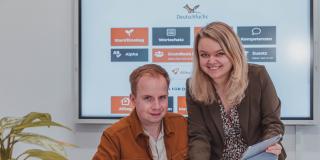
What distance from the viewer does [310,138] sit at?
2.63m

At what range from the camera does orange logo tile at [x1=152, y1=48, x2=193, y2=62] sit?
268 cm

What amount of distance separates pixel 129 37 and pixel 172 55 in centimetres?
30

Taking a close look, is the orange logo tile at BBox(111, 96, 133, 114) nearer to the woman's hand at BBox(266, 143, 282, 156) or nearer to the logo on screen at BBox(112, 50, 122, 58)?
the logo on screen at BBox(112, 50, 122, 58)

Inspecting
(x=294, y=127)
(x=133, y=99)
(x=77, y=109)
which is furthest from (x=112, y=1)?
(x=294, y=127)

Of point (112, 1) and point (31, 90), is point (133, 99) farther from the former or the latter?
point (31, 90)

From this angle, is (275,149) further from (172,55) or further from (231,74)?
(172,55)

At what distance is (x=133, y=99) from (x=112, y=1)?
1232 millimetres

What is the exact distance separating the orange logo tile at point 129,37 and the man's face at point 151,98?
1112mm

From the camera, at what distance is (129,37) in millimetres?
2721

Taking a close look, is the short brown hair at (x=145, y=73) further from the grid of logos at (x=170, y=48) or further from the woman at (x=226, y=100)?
the grid of logos at (x=170, y=48)

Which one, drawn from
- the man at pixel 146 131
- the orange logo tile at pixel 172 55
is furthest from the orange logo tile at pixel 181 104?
the man at pixel 146 131

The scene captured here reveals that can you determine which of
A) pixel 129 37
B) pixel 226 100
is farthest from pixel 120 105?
pixel 226 100

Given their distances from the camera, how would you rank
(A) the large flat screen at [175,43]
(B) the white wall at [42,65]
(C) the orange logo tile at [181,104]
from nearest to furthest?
(A) the large flat screen at [175,43], (C) the orange logo tile at [181,104], (B) the white wall at [42,65]

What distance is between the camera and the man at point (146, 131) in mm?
1594
